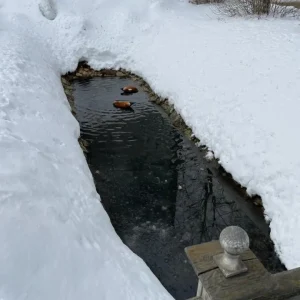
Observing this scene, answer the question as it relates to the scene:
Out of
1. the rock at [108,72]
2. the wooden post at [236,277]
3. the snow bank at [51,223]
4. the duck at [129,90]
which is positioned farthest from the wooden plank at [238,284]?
the rock at [108,72]

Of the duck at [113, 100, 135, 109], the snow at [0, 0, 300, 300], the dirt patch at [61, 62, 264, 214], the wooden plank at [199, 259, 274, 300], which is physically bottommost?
the dirt patch at [61, 62, 264, 214]

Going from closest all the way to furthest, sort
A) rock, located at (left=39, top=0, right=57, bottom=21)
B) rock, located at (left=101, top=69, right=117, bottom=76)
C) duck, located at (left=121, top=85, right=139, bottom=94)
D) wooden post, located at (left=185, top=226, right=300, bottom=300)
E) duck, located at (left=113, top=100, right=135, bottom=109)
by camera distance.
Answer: wooden post, located at (left=185, top=226, right=300, bottom=300), duck, located at (left=113, top=100, right=135, bottom=109), duck, located at (left=121, top=85, right=139, bottom=94), rock, located at (left=101, top=69, right=117, bottom=76), rock, located at (left=39, top=0, right=57, bottom=21)

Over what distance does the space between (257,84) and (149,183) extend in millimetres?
3593

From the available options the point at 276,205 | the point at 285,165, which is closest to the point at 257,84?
the point at 285,165

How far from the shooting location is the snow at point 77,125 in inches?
136

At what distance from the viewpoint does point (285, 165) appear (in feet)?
18.9

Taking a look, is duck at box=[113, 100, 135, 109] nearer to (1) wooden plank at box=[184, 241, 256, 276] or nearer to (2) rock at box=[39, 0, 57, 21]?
(2) rock at box=[39, 0, 57, 21]

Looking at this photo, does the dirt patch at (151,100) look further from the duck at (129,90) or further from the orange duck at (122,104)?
the orange duck at (122,104)

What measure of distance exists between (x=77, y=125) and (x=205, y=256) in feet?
19.6

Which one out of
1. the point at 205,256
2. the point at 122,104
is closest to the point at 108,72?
the point at 122,104

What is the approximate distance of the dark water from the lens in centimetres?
505

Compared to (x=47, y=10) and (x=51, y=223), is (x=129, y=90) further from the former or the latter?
(x=51, y=223)

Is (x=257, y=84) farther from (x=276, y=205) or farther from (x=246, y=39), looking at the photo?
(x=276, y=205)

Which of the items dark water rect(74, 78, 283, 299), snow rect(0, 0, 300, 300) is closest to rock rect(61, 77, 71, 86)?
snow rect(0, 0, 300, 300)
